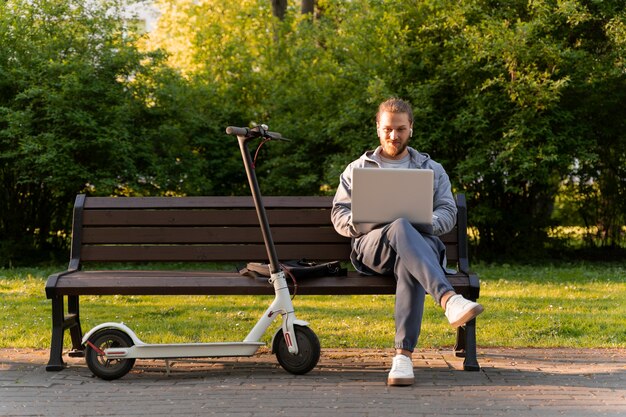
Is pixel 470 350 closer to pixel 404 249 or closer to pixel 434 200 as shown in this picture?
pixel 404 249

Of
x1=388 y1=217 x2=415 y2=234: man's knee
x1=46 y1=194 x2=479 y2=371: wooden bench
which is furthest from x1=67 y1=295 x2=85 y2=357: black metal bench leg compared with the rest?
x1=388 y1=217 x2=415 y2=234: man's knee

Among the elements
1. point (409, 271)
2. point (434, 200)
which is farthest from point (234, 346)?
point (434, 200)

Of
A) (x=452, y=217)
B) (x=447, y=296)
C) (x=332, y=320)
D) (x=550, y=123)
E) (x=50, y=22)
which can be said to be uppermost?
(x=50, y=22)

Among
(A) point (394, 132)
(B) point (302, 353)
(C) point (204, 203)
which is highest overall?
(A) point (394, 132)

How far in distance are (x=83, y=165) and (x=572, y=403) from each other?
30.9 feet

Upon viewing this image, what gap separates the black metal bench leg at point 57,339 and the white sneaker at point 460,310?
7.36 feet

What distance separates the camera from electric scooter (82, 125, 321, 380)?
5.46m

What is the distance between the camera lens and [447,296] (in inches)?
204

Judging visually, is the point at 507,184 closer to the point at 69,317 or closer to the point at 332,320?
the point at 332,320

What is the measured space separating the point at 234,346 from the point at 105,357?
0.71 meters

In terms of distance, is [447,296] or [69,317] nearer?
[447,296]

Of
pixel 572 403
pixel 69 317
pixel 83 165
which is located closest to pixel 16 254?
pixel 83 165

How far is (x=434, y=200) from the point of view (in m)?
5.89

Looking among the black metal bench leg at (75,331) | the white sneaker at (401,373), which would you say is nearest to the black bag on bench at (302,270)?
the white sneaker at (401,373)
